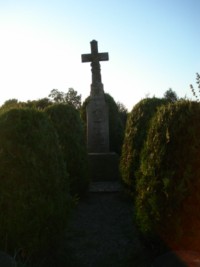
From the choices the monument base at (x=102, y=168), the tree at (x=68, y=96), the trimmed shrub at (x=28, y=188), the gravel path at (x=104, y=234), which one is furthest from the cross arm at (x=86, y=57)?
the tree at (x=68, y=96)

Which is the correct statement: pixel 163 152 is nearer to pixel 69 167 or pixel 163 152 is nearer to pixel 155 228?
pixel 155 228

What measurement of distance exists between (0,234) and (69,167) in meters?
4.47

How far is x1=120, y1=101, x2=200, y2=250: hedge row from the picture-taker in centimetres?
469

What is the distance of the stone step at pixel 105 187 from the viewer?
33.3 feet

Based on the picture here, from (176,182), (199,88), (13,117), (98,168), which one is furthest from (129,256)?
(98,168)

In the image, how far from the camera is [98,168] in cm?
1176

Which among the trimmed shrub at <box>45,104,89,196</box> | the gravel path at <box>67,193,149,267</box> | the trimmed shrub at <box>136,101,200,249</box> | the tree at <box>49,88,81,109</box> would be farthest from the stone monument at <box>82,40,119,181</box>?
the tree at <box>49,88,81,109</box>

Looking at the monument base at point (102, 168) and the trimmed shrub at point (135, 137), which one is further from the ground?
the trimmed shrub at point (135, 137)

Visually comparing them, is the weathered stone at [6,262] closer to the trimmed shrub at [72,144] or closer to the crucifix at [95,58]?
the trimmed shrub at [72,144]

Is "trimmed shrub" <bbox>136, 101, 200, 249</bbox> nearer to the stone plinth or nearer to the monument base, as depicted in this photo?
the monument base

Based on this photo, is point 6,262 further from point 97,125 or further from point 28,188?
point 97,125

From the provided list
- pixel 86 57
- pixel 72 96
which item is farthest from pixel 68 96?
pixel 86 57

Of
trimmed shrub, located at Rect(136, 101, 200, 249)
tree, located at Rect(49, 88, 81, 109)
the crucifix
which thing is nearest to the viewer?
trimmed shrub, located at Rect(136, 101, 200, 249)

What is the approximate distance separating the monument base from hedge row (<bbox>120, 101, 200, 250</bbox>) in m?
6.64
